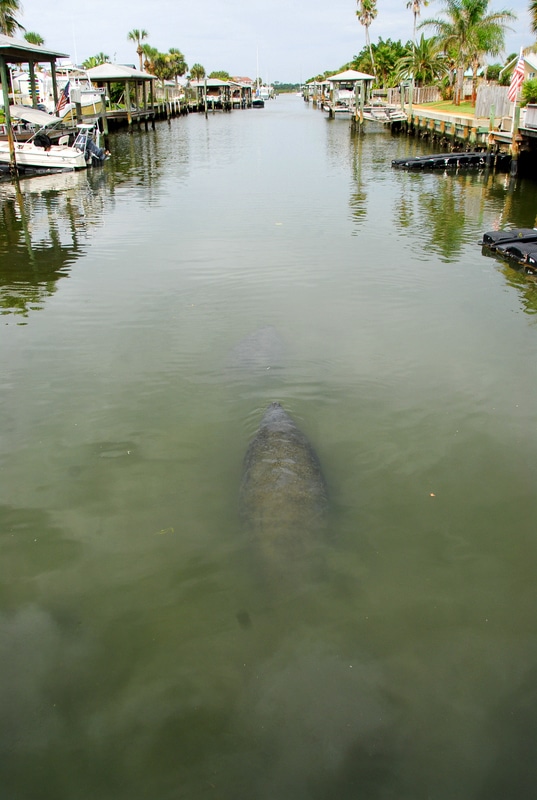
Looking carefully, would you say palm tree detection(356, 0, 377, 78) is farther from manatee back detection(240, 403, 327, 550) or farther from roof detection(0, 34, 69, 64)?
manatee back detection(240, 403, 327, 550)

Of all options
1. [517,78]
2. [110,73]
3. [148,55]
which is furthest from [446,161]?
[148,55]

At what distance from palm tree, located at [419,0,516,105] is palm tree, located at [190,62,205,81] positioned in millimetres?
77086

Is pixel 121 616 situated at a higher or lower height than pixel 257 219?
lower

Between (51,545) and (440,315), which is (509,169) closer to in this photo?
(440,315)

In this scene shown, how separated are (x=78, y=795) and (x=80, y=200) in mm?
21433

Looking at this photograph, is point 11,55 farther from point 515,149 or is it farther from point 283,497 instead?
point 283,497

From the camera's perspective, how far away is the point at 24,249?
592 inches

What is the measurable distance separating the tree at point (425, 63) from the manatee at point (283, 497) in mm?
61846

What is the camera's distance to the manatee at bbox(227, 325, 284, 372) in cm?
844

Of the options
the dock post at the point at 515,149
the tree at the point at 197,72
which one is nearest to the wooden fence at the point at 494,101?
the dock post at the point at 515,149

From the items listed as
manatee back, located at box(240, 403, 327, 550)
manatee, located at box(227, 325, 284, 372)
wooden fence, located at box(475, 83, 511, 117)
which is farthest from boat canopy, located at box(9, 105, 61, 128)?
manatee back, located at box(240, 403, 327, 550)

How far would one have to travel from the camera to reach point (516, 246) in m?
13.9

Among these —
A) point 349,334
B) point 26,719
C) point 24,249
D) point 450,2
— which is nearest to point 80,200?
point 24,249

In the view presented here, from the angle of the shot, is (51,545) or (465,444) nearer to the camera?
Result: (51,545)
